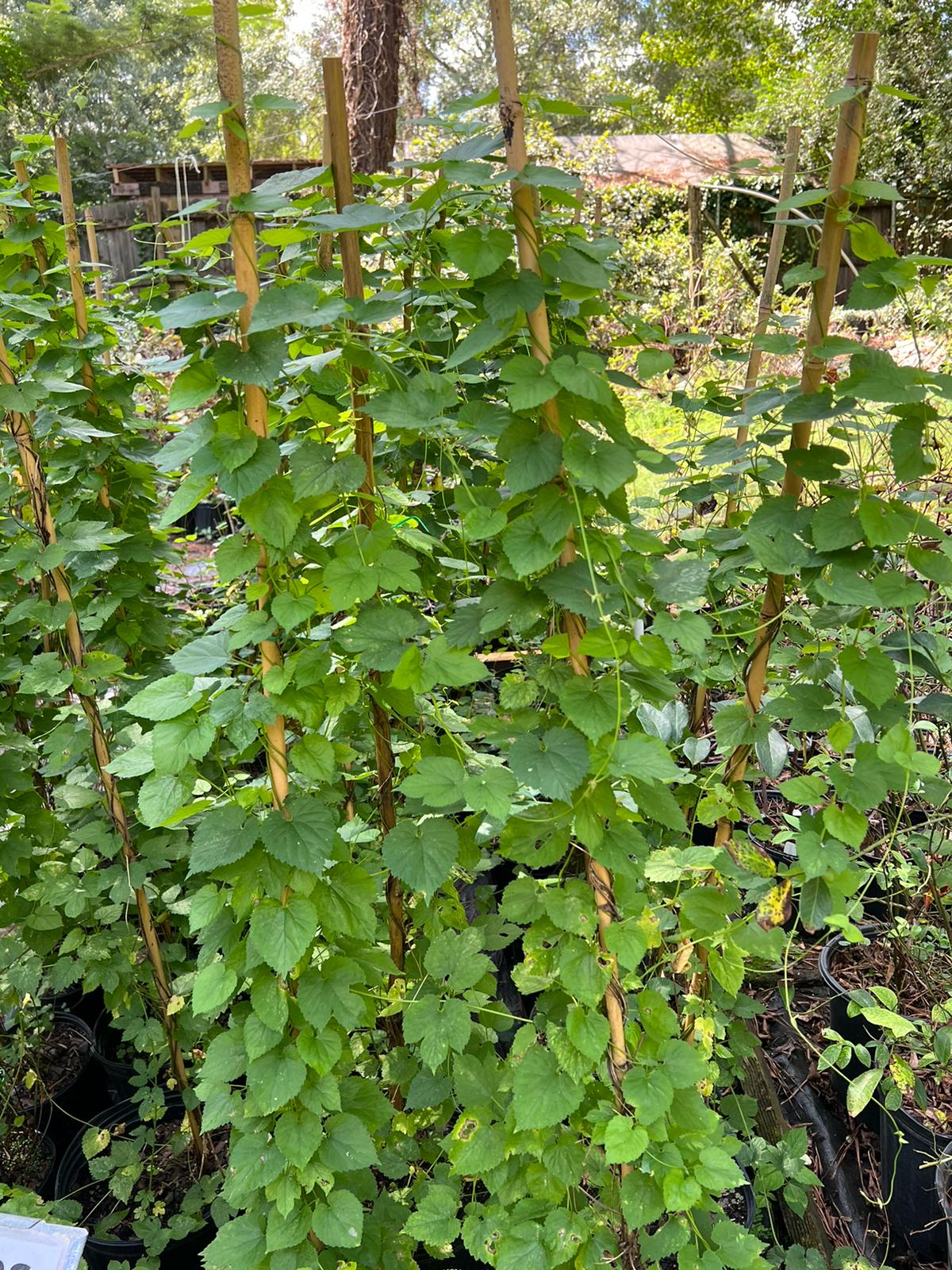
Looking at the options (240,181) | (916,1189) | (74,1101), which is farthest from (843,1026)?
(240,181)

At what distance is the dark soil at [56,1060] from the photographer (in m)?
1.76

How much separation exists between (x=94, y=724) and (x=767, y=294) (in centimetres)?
134

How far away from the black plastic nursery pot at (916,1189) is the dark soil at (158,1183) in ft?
3.75

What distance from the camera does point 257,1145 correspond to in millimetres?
998

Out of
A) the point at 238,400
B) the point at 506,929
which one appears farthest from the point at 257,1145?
the point at 238,400

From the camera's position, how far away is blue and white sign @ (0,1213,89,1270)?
896mm

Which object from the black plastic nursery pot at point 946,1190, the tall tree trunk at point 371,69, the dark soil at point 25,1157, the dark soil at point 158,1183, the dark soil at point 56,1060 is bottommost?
the dark soil at point 56,1060

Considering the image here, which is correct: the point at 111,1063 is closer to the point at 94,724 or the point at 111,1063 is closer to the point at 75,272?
the point at 94,724

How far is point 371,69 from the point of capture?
4.52m

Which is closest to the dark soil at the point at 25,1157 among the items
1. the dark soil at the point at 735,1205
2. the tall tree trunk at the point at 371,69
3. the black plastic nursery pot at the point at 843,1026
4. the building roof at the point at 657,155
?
the dark soil at the point at 735,1205

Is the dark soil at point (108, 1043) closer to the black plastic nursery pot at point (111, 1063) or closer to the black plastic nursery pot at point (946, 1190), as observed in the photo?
the black plastic nursery pot at point (111, 1063)

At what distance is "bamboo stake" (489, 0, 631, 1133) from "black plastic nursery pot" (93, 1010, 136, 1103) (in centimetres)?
119

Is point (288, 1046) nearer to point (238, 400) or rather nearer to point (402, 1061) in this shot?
point (402, 1061)

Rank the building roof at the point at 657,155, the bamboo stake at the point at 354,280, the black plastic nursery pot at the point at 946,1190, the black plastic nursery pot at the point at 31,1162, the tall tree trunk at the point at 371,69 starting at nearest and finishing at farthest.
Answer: the bamboo stake at the point at 354,280, the black plastic nursery pot at the point at 946,1190, the black plastic nursery pot at the point at 31,1162, the tall tree trunk at the point at 371,69, the building roof at the point at 657,155
